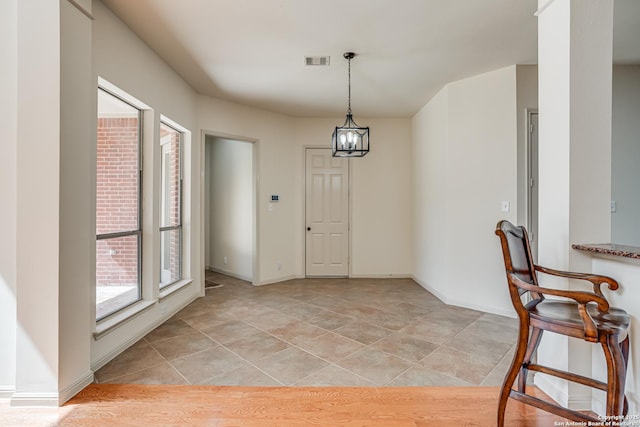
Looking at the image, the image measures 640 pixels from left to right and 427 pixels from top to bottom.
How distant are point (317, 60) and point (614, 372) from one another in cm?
325

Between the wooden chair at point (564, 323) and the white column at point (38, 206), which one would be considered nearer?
the wooden chair at point (564, 323)

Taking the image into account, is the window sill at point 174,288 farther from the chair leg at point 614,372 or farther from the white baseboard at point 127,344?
the chair leg at point 614,372

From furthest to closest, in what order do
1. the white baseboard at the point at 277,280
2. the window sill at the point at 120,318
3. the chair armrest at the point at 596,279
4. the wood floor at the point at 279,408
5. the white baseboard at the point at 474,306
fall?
the white baseboard at the point at 277,280, the white baseboard at the point at 474,306, the window sill at the point at 120,318, the wood floor at the point at 279,408, the chair armrest at the point at 596,279

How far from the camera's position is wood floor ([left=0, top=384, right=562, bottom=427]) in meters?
1.70

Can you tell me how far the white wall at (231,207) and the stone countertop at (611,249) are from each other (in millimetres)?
4036

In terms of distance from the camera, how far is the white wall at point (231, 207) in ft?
17.1

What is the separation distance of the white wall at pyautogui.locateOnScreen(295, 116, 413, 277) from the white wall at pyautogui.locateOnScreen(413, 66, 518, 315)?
1.04 metres

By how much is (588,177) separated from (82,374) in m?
3.38

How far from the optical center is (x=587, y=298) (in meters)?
1.24

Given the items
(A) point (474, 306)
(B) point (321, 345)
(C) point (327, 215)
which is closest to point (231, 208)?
(C) point (327, 215)

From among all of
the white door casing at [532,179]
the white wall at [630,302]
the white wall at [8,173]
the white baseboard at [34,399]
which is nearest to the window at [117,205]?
the white wall at [8,173]

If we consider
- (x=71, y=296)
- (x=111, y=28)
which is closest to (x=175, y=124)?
(x=111, y=28)

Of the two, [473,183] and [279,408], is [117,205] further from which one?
[473,183]

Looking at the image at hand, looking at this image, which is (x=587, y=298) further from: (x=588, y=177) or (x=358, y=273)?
(x=358, y=273)
